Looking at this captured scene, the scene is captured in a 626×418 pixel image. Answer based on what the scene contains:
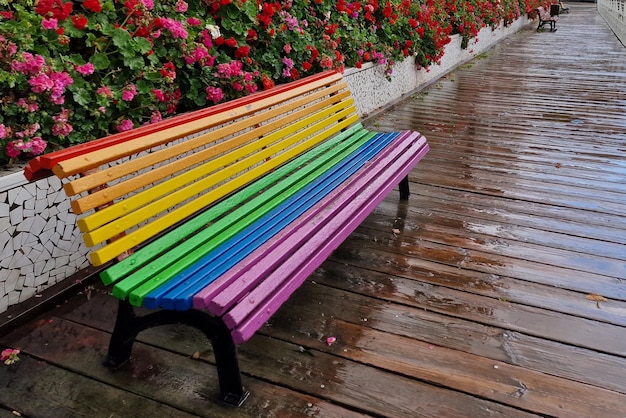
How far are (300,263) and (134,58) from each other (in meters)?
1.56

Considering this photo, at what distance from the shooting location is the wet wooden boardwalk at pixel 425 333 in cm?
179

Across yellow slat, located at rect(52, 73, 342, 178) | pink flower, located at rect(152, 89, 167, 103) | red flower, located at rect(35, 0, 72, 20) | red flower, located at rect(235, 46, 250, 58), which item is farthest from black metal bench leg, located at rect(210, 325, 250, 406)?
red flower, located at rect(235, 46, 250, 58)

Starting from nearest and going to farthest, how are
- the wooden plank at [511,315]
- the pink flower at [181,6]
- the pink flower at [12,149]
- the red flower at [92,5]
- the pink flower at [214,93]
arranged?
the wooden plank at [511,315]
the pink flower at [12,149]
the red flower at [92,5]
the pink flower at [181,6]
the pink flower at [214,93]

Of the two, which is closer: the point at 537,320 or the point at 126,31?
the point at 537,320

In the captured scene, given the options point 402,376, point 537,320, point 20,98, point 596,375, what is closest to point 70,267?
point 20,98

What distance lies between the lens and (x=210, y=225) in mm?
2059

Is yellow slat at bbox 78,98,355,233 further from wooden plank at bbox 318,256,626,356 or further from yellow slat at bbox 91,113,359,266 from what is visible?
wooden plank at bbox 318,256,626,356

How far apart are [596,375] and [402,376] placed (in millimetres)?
690

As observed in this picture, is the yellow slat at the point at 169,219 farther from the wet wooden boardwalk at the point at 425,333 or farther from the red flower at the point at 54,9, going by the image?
the red flower at the point at 54,9

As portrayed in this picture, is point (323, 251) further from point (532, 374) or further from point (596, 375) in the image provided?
point (596, 375)

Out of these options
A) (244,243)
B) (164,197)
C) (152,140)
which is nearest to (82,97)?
(152,140)

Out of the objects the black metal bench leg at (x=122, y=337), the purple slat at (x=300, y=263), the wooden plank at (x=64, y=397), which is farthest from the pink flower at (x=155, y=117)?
the wooden plank at (x=64, y=397)

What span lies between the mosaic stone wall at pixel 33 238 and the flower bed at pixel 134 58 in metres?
0.18

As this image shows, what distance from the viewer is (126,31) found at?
2.69m
